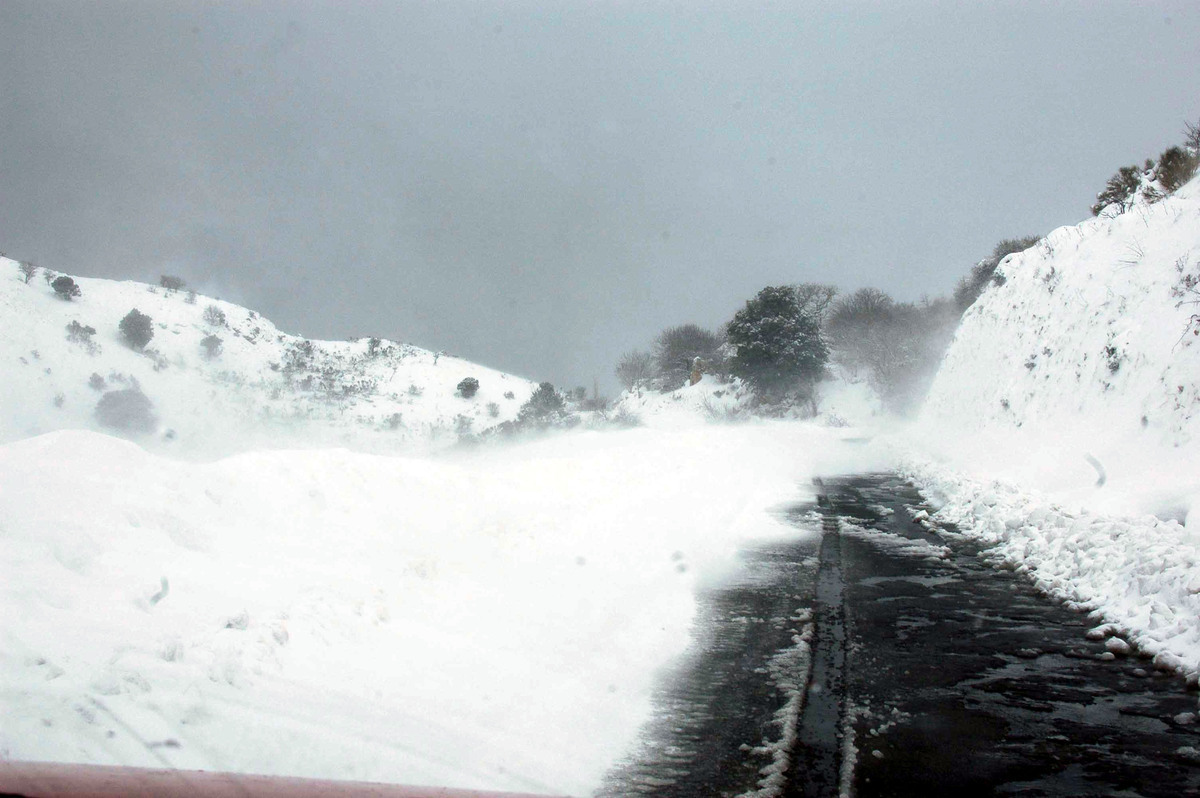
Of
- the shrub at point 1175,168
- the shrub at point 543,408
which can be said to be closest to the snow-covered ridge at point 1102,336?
the shrub at point 1175,168

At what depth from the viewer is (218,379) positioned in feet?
99.0

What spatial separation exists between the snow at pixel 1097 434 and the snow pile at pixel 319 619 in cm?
368

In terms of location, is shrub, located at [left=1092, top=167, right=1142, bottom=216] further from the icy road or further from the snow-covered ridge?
the icy road

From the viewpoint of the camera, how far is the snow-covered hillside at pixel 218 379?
18219mm

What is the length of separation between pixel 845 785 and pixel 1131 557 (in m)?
4.50

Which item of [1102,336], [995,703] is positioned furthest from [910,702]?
[1102,336]

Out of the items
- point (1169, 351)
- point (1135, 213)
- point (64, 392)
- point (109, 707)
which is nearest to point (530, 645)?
point (109, 707)

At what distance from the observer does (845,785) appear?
339 centimetres

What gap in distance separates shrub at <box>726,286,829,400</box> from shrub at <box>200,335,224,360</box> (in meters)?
28.1

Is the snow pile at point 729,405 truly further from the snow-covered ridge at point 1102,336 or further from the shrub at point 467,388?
the snow-covered ridge at point 1102,336

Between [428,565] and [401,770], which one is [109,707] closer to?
[401,770]

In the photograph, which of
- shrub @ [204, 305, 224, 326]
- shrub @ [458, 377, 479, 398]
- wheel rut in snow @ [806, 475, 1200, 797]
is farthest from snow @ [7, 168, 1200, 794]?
shrub @ [458, 377, 479, 398]

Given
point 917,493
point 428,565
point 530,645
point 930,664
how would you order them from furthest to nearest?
point 917,493 → point 428,565 → point 530,645 → point 930,664

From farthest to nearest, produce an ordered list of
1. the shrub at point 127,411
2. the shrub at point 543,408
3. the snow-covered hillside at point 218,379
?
the shrub at point 543,408, the shrub at point 127,411, the snow-covered hillside at point 218,379
